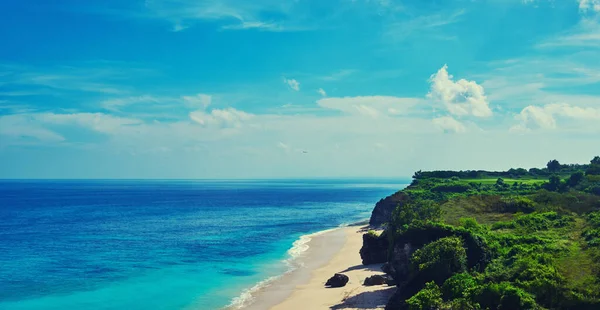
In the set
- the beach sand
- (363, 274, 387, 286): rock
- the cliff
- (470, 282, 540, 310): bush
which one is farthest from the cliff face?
(470, 282, 540, 310): bush

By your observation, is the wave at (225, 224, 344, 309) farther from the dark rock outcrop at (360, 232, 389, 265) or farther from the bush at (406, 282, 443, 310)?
the bush at (406, 282, 443, 310)

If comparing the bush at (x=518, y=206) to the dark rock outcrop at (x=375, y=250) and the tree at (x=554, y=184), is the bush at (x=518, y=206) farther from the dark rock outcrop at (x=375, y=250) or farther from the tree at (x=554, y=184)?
the tree at (x=554, y=184)

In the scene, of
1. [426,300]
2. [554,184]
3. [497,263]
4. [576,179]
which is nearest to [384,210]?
[554,184]

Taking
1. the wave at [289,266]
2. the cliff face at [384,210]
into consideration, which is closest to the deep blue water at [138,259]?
the wave at [289,266]

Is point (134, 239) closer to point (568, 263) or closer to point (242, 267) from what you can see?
point (242, 267)

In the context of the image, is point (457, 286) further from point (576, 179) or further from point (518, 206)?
point (576, 179)

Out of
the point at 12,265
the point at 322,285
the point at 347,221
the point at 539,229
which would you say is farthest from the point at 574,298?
the point at 347,221

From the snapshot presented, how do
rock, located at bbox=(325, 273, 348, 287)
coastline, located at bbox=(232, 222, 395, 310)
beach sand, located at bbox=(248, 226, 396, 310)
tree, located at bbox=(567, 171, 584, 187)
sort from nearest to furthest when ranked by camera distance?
1. beach sand, located at bbox=(248, 226, 396, 310)
2. coastline, located at bbox=(232, 222, 395, 310)
3. rock, located at bbox=(325, 273, 348, 287)
4. tree, located at bbox=(567, 171, 584, 187)
